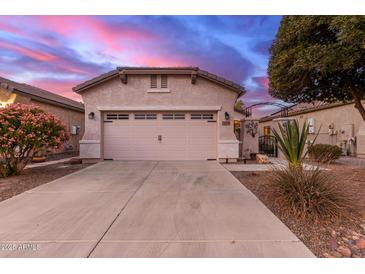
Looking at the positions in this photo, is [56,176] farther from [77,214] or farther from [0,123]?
[77,214]

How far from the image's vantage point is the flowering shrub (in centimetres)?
760

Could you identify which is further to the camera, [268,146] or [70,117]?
[70,117]

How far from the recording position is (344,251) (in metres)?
3.16

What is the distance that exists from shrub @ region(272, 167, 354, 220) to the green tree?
3.44 meters

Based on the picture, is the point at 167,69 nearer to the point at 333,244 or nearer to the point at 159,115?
the point at 159,115

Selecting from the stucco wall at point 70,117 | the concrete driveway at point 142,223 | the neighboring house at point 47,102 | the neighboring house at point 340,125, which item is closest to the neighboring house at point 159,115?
the neighboring house at point 47,102

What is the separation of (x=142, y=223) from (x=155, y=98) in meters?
9.07

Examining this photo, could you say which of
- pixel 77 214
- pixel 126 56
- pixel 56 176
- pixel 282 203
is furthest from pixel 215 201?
pixel 126 56

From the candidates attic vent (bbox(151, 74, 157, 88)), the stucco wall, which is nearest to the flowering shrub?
attic vent (bbox(151, 74, 157, 88))

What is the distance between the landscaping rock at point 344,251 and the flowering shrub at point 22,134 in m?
8.69

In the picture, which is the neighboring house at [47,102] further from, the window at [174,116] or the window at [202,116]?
the window at [202,116]

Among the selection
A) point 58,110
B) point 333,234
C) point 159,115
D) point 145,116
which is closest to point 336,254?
point 333,234
